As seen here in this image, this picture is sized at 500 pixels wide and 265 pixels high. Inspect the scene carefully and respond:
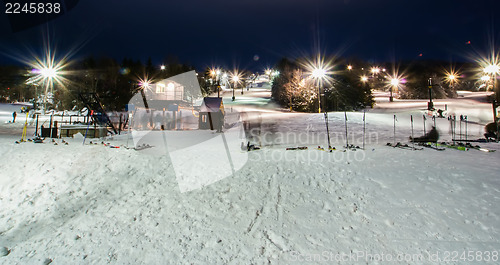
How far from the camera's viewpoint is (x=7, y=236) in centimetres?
546

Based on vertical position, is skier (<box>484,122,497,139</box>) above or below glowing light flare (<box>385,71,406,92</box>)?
→ below

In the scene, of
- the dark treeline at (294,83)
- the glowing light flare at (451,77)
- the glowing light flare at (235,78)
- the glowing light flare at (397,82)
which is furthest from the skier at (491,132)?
the glowing light flare at (235,78)

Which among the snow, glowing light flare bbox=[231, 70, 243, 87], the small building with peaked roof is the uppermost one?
glowing light flare bbox=[231, 70, 243, 87]

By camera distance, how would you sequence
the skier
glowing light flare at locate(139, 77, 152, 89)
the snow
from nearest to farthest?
the snow → the skier → glowing light flare at locate(139, 77, 152, 89)

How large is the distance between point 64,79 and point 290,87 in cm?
3253

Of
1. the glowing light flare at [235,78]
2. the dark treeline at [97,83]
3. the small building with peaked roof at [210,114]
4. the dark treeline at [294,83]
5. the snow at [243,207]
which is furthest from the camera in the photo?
the glowing light flare at [235,78]

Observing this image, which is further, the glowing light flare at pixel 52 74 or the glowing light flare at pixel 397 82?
the glowing light flare at pixel 397 82

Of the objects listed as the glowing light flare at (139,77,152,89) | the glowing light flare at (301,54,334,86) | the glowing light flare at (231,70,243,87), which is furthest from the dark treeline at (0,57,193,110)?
the glowing light flare at (301,54,334,86)

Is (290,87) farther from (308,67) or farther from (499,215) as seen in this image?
(499,215)

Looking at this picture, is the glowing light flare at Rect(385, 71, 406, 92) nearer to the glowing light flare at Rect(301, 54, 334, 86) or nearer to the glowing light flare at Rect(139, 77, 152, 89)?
the glowing light flare at Rect(301, 54, 334, 86)

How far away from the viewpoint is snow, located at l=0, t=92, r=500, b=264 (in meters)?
4.64

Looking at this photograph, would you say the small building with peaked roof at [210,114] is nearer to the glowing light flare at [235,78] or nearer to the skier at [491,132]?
the skier at [491,132]

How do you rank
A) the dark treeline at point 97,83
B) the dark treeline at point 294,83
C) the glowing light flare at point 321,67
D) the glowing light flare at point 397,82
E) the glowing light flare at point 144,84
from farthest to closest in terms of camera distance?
the glowing light flare at point 397,82, the glowing light flare at point 144,84, the dark treeline at point 97,83, the glowing light flare at point 321,67, the dark treeline at point 294,83

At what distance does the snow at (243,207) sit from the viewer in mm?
4637
